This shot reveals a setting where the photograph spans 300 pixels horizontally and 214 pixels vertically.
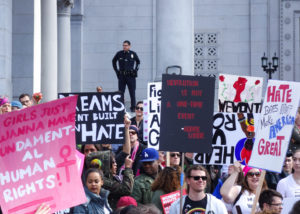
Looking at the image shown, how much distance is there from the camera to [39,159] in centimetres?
652

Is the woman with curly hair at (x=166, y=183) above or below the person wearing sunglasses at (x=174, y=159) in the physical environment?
below

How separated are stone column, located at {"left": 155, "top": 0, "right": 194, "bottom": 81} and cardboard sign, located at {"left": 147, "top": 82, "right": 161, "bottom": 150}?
3901 mm

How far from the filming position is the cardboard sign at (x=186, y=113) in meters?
8.72

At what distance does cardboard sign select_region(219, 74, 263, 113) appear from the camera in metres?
13.5

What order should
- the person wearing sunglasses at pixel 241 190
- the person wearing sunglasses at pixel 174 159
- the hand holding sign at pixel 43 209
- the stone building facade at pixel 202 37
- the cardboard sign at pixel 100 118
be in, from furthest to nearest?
the stone building facade at pixel 202 37
the person wearing sunglasses at pixel 174 159
the cardboard sign at pixel 100 118
the person wearing sunglasses at pixel 241 190
the hand holding sign at pixel 43 209

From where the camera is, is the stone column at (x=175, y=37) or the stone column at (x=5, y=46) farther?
the stone column at (x=175, y=37)

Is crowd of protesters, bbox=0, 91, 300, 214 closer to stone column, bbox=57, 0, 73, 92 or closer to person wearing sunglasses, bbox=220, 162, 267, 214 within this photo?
person wearing sunglasses, bbox=220, 162, 267, 214

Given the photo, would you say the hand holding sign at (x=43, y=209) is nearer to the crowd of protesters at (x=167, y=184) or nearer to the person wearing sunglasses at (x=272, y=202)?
the crowd of protesters at (x=167, y=184)

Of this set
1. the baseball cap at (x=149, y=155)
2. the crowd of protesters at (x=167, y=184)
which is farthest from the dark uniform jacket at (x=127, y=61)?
the baseball cap at (x=149, y=155)

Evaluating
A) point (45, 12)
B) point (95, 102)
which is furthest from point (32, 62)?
point (95, 102)

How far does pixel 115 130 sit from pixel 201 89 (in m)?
1.86

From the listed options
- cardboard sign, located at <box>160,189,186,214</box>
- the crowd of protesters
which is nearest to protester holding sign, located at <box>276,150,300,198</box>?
the crowd of protesters

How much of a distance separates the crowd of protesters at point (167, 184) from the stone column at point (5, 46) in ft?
9.88

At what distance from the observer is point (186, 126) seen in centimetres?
873
